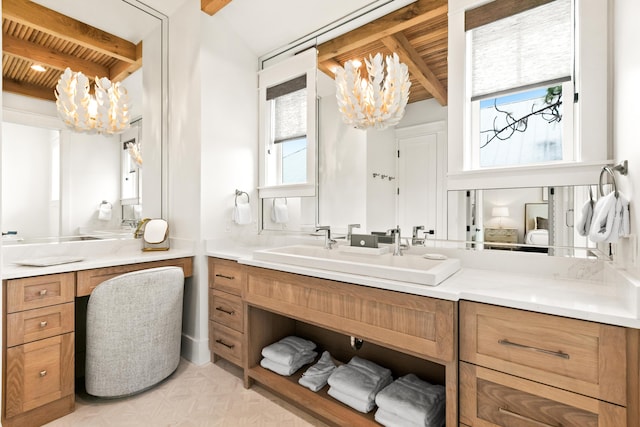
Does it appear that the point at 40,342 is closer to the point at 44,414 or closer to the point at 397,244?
the point at 44,414


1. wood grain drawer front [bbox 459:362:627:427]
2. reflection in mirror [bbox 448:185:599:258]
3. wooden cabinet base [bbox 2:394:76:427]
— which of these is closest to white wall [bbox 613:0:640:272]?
reflection in mirror [bbox 448:185:599:258]

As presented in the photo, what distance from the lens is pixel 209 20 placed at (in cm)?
243

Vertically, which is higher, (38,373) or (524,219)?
(524,219)

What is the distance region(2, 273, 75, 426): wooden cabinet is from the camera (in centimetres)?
156

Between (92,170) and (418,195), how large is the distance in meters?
2.36

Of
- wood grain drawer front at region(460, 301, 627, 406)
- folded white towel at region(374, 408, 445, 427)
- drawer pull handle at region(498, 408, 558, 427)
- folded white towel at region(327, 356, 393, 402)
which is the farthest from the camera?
folded white towel at region(327, 356, 393, 402)

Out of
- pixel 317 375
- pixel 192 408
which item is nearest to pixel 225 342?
pixel 192 408

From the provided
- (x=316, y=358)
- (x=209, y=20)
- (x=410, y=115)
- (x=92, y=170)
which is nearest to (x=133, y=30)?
(x=209, y=20)

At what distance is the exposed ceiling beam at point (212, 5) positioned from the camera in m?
2.29

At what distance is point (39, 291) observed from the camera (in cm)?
166

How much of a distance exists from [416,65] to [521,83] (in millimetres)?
631

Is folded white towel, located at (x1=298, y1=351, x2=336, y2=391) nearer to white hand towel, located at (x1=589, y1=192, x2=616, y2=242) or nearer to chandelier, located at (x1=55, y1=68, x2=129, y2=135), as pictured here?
white hand towel, located at (x1=589, y1=192, x2=616, y2=242)

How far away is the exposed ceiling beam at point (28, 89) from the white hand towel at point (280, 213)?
173 centimetres

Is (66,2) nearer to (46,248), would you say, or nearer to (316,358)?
(46,248)
